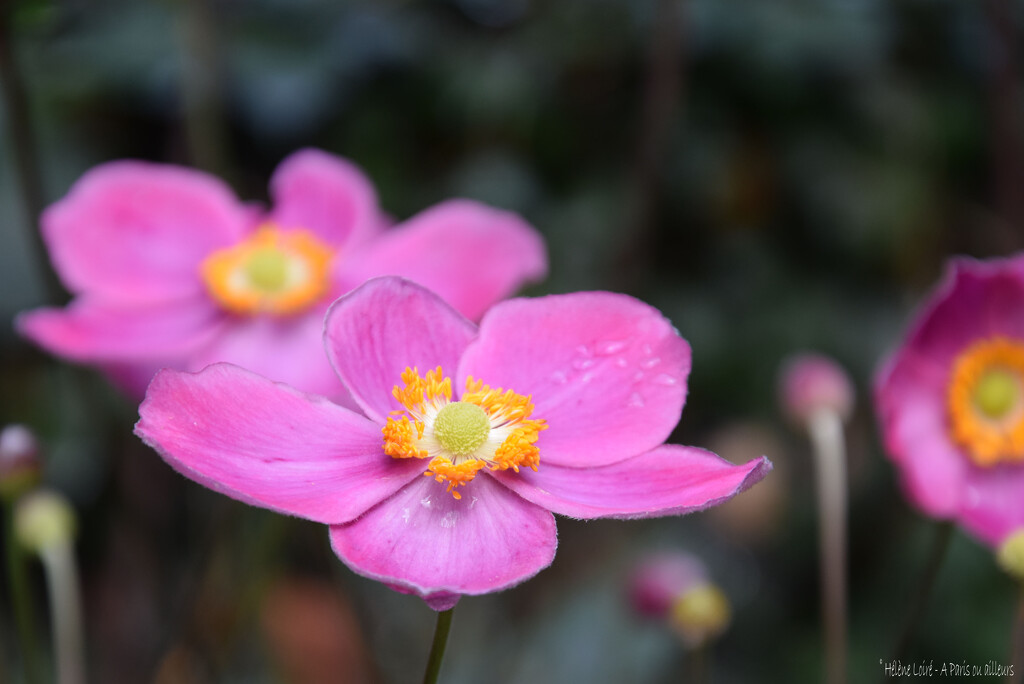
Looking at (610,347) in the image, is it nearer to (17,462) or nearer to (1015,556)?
(1015,556)

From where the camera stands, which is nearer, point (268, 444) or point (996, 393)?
point (268, 444)

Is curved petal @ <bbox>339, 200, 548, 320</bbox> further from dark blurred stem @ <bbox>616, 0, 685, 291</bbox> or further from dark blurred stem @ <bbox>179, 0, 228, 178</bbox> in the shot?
dark blurred stem @ <bbox>179, 0, 228, 178</bbox>

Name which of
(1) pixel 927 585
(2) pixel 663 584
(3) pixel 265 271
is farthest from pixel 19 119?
(1) pixel 927 585

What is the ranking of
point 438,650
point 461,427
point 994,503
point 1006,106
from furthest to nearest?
point 1006,106, point 994,503, point 461,427, point 438,650

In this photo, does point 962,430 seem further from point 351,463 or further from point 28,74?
point 28,74

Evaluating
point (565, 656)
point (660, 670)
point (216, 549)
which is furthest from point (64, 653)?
point (660, 670)

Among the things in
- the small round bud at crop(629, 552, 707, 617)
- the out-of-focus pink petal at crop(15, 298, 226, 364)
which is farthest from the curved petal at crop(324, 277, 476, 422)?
the small round bud at crop(629, 552, 707, 617)
